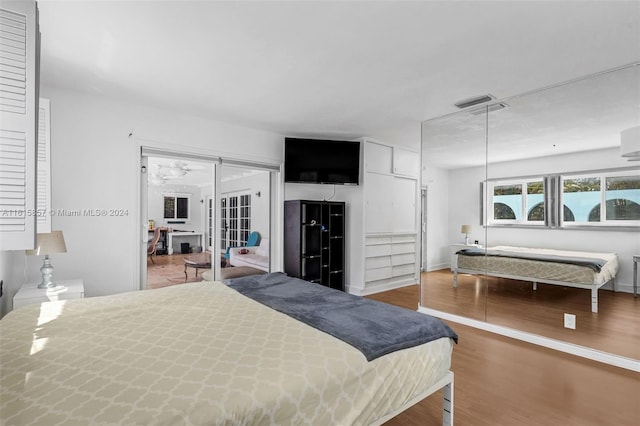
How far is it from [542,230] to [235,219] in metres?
4.19

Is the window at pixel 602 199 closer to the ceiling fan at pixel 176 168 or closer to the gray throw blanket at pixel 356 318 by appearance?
the gray throw blanket at pixel 356 318

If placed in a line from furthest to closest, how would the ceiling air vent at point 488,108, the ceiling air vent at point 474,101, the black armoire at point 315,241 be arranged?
1. the black armoire at point 315,241
2. the ceiling air vent at point 488,108
3. the ceiling air vent at point 474,101

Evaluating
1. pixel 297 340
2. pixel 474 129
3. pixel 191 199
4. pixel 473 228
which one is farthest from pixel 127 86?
pixel 473 228

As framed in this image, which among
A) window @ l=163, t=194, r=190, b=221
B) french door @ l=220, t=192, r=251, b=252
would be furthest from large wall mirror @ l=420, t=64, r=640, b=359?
window @ l=163, t=194, r=190, b=221

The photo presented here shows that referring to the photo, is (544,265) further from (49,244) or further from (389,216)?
(49,244)

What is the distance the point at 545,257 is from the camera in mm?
3191

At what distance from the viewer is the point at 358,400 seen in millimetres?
1391

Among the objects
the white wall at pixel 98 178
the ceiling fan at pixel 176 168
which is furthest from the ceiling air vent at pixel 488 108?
the ceiling fan at pixel 176 168

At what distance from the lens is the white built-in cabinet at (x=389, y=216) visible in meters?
5.11

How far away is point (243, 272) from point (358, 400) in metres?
3.35

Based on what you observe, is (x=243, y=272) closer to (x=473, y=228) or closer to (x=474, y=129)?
Answer: (x=473, y=228)

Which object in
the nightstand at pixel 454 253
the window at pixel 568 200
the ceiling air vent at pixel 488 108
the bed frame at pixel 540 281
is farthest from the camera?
the nightstand at pixel 454 253

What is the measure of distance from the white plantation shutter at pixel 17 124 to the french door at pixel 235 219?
138 inches

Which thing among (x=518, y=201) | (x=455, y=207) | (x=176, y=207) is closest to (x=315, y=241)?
(x=455, y=207)
